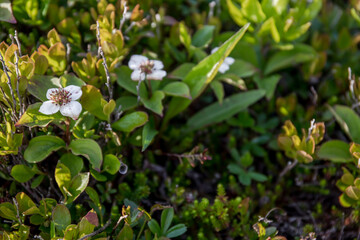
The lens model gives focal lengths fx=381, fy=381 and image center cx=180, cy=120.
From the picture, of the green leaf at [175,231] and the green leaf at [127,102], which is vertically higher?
the green leaf at [127,102]

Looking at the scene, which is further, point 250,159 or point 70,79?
point 250,159

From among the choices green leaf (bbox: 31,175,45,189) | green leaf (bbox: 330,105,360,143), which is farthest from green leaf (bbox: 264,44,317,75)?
green leaf (bbox: 31,175,45,189)

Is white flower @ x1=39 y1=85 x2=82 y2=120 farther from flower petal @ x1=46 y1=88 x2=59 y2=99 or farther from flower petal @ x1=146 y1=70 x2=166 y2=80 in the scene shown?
flower petal @ x1=146 y1=70 x2=166 y2=80

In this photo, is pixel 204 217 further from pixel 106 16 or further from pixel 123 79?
pixel 106 16

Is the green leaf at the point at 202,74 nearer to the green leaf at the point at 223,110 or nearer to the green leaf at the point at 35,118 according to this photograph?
the green leaf at the point at 223,110

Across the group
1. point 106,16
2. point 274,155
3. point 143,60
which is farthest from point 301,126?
point 106,16

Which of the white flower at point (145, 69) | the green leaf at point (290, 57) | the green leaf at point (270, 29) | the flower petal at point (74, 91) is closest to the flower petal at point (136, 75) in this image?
the white flower at point (145, 69)

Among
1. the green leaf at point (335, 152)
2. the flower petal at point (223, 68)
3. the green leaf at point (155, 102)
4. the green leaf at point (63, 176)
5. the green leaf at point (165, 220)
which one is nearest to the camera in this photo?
the green leaf at point (63, 176)
